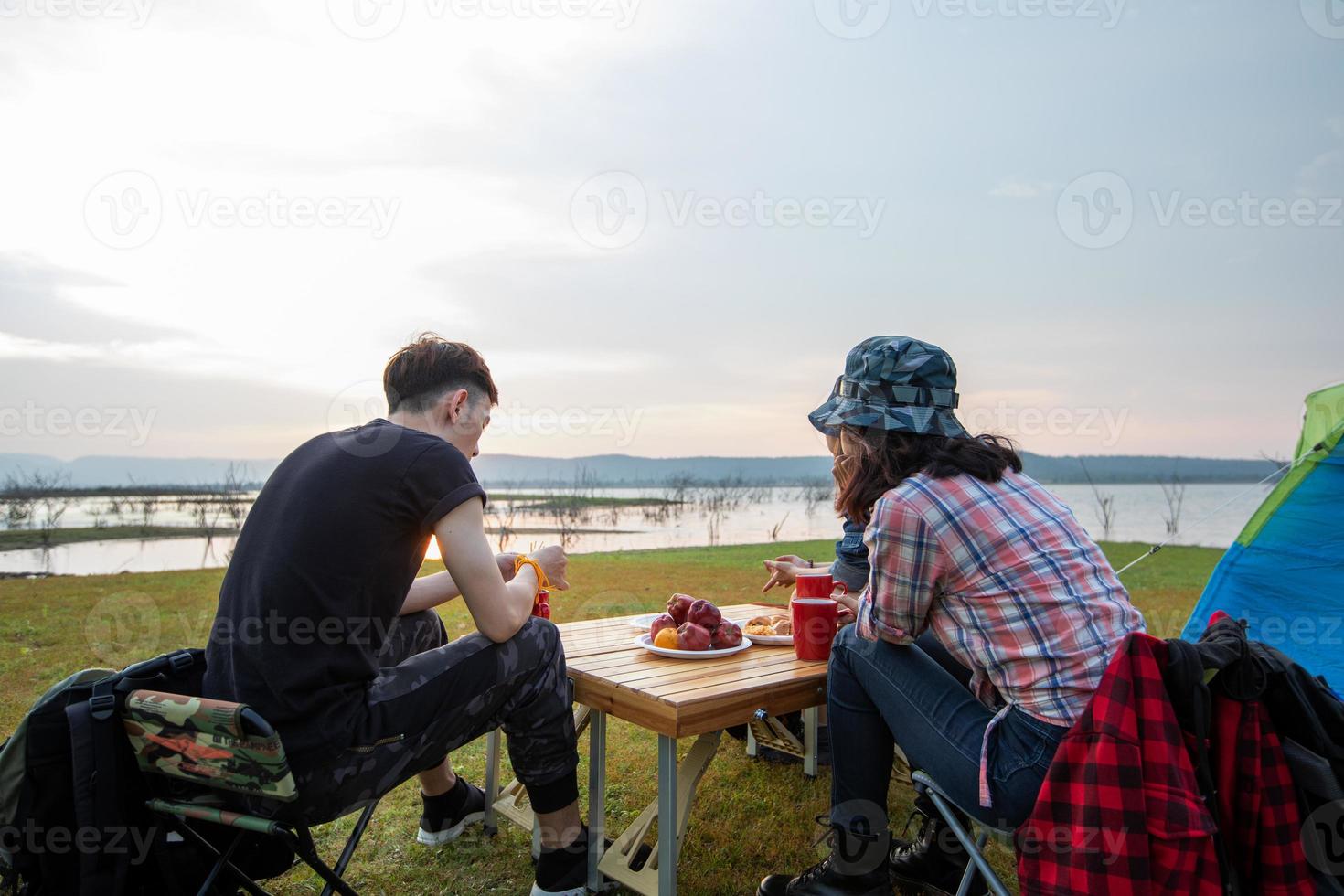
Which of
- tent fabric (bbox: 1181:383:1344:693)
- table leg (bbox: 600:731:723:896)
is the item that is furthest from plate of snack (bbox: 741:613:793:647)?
tent fabric (bbox: 1181:383:1344:693)

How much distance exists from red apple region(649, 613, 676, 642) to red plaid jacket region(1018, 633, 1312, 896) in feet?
4.60

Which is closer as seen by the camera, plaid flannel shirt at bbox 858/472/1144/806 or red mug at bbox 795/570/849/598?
plaid flannel shirt at bbox 858/472/1144/806

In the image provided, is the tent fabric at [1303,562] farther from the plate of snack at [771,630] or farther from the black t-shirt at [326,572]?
the black t-shirt at [326,572]

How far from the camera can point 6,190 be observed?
6.47 m

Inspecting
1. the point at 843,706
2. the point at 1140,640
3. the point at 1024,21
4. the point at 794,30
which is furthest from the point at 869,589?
the point at 1024,21

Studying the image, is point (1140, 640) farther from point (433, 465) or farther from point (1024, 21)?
point (1024, 21)

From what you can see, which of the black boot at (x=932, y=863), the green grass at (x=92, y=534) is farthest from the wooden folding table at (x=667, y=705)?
the green grass at (x=92, y=534)

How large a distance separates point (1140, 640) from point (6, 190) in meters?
8.50

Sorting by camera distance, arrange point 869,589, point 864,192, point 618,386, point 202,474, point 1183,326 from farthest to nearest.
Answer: point 202,474 → point 618,386 → point 1183,326 → point 864,192 → point 869,589

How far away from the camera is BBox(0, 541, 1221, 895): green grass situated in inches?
107

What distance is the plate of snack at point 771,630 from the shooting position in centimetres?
276

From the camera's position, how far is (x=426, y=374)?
223 cm

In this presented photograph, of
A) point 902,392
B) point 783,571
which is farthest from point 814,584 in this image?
point 902,392

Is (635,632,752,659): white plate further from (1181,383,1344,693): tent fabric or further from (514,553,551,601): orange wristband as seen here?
(1181,383,1344,693): tent fabric
